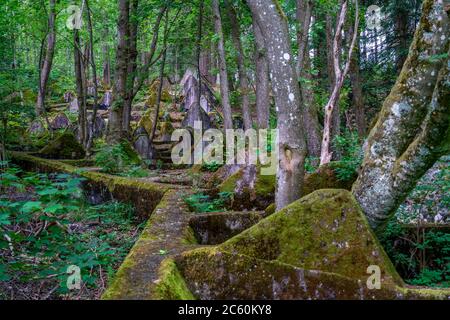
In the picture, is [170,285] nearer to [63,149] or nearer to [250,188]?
[250,188]

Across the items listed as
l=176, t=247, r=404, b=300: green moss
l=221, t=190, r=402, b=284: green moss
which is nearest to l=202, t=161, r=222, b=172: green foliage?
l=221, t=190, r=402, b=284: green moss

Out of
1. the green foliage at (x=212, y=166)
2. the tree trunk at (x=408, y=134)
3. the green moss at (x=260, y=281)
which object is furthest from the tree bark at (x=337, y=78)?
the green moss at (x=260, y=281)

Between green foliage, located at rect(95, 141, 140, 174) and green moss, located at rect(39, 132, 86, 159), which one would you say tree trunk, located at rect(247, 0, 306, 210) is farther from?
green moss, located at rect(39, 132, 86, 159)

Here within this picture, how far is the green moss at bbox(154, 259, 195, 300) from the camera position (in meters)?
2.73

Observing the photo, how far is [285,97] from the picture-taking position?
4.63m

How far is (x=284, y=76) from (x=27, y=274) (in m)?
3.98

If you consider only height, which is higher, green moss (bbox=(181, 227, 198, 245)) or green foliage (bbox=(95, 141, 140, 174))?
green foliage (bbox=(95, 141, 140, 174))

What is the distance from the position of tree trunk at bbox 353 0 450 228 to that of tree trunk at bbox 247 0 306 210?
77 centimetres

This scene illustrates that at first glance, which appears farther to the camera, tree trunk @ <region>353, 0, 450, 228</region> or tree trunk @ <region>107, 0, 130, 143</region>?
tree trunk @ <region>107, 0, 130, 143</region>

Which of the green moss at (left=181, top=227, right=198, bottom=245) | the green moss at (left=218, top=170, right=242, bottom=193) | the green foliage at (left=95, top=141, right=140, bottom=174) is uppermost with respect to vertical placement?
the green foliage at (left=95, top=141, right=140, bottom=174)

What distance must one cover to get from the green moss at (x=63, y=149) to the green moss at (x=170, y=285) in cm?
1318

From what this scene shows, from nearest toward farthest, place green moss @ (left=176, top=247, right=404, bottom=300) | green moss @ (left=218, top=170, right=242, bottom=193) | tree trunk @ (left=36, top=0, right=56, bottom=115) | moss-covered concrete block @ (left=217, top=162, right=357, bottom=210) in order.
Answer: green moss @ (left=176, top=247, right=404, bottom=300)
moss-covered concrete block @ (left=217, top=162, right=357, bottom=210)
green moss @ (left=218, top=170, right=242, bottom=193)
tree trunk @ (left=36, top=0, right=56, bottom=115)

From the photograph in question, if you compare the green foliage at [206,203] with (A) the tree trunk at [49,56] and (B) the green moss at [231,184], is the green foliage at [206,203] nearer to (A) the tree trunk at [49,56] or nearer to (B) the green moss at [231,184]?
(B) the green moss at [231,184]
